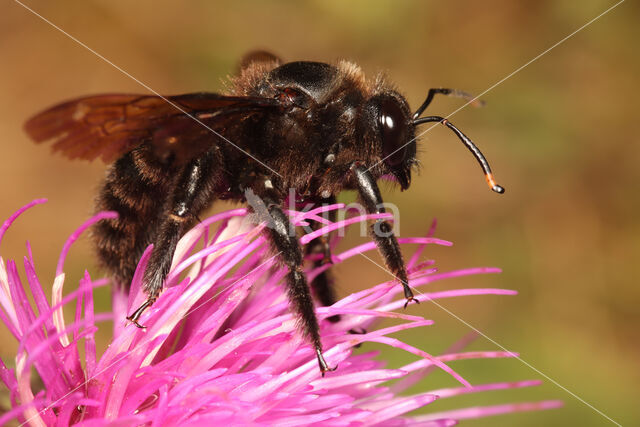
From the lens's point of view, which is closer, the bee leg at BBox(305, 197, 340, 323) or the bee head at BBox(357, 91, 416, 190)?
the bee head at BBox(357, 91, 416, 190)

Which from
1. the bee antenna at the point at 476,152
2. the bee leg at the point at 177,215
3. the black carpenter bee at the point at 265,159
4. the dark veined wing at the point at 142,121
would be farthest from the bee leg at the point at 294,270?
the bee antenna at the point at 476,152

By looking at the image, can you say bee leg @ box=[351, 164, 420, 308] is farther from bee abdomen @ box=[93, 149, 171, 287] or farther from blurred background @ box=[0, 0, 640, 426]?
blurred background @ box=[0, 0, 640, 426]

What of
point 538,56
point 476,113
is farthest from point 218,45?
point 538,56

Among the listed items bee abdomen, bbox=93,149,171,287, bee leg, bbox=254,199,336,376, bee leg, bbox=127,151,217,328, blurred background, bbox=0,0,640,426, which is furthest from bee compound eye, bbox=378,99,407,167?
blurred background, bbox=0,0,640,426

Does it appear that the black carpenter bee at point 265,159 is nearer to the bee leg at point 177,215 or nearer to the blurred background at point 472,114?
the bee leg at point 177,215

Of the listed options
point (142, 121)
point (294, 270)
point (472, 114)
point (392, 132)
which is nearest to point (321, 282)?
point (294, 270)

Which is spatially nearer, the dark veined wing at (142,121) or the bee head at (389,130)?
the dark veined wing at (142,121)

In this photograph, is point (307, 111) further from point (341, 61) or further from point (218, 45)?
point (218, 45)
